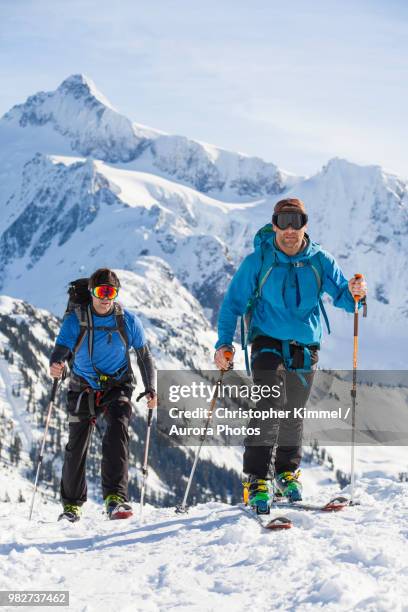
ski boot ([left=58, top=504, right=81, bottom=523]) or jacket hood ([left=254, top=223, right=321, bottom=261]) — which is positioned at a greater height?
jacket hood ([left=254, top=223, right=321, bottom=261])

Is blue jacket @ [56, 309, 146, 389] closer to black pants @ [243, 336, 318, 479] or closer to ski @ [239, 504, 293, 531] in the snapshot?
black pants @ [243, 336, 318, 479]

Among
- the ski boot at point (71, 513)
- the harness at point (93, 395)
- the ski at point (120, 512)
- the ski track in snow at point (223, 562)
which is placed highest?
the harness at point (93, 395)

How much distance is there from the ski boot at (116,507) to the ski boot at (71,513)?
57 centimetres

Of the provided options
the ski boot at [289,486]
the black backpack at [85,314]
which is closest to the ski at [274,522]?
the ski boot at [289,486]

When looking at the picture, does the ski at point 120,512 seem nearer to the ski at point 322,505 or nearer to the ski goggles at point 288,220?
the ski at point 322,505

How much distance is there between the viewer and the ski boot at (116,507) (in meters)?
10.8

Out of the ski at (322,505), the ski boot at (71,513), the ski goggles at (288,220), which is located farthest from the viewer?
the ski boot at (71,513)

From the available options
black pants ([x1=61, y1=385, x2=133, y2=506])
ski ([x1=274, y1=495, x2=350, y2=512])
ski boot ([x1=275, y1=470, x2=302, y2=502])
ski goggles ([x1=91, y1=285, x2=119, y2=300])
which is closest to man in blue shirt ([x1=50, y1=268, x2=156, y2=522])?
black pants ([x1=61, y1=385, x2=133, y2=506])

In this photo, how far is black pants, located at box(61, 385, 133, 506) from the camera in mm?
11047

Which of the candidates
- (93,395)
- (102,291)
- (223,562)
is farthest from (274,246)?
(223,562)

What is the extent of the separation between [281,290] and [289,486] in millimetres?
3021

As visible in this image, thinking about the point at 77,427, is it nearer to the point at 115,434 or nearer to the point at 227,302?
the point at 115,434

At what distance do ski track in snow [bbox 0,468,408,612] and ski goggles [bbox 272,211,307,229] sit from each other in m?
3.84

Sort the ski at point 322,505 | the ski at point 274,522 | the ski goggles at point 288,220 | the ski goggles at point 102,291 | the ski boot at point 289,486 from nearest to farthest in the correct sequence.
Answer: the ski at point 274,522, the ski goggles at point 288,220, the ski at point 322,505, the ski boot at point 289,486, the ski goggles at point 102,291
